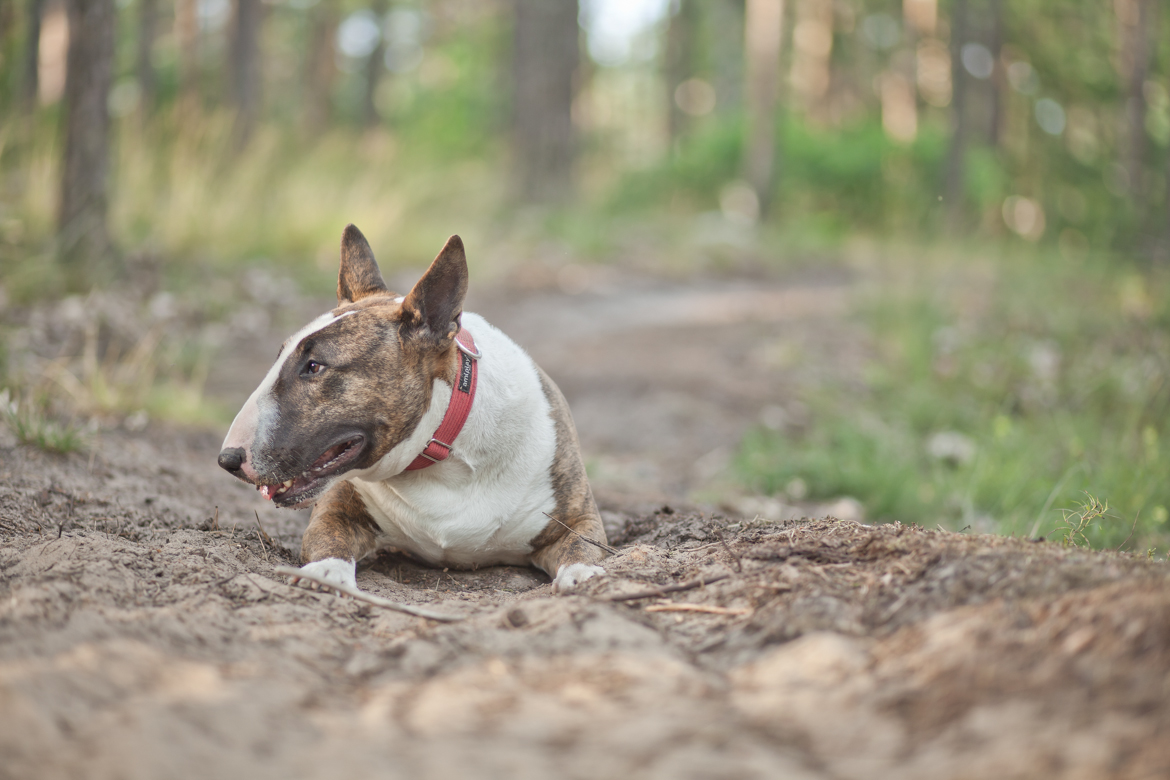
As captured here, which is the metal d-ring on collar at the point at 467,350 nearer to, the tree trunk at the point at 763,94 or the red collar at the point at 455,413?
the red collar at the point at 455,413

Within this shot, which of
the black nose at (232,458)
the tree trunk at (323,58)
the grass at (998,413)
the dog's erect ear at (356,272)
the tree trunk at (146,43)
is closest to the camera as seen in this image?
the black nose at (232,458)

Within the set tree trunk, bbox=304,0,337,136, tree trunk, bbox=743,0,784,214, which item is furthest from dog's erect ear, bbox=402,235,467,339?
tree trunk, bbox=304,0,337,136

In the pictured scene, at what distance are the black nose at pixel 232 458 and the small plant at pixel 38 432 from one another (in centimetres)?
143

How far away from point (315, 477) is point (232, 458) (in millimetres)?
282

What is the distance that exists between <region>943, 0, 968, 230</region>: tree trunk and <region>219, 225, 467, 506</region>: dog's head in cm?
1475

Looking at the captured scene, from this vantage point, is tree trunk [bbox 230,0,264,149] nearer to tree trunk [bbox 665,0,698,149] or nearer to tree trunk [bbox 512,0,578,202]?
tree trunk [bbox 512,0,578,202]

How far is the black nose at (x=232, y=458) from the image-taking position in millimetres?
2920

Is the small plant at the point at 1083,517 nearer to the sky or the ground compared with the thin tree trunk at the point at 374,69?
nearer to the ground

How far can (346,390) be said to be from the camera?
3.12m

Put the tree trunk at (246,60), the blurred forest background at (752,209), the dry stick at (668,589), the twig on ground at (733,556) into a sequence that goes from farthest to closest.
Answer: the tree trunk at (246,60)
the blurred forest background at (752,209)
the twig on ground at (733,556)
the dry stick at (668,589)

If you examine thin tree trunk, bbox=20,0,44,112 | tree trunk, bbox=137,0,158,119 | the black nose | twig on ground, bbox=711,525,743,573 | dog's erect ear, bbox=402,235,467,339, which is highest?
tree trunk, bbox=137,0,158,119

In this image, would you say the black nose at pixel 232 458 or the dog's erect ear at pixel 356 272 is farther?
the dog's erect ear at pixel 356 272

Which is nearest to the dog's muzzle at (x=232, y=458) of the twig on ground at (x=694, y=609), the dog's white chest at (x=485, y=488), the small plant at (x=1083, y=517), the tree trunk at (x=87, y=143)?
the dog's white chest at (x=485, y=488)

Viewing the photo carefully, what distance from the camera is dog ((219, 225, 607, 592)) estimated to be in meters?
3.06
